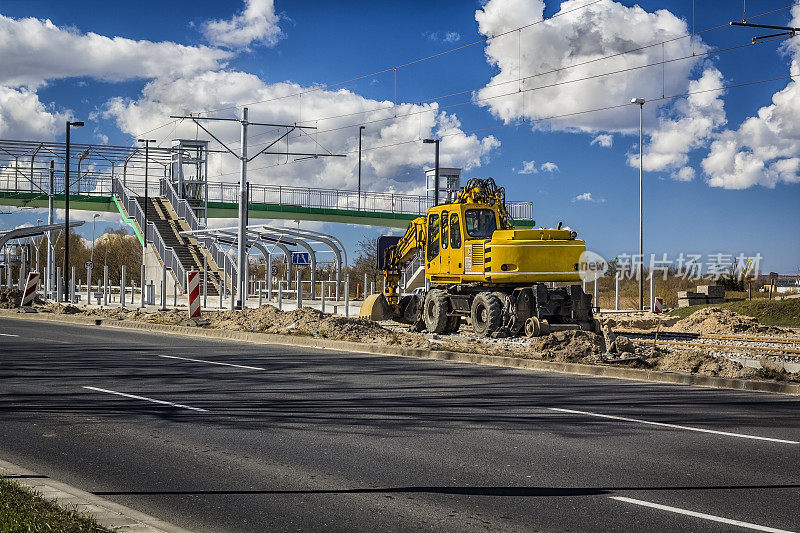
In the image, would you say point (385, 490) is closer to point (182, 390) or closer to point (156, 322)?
point (182, 390)

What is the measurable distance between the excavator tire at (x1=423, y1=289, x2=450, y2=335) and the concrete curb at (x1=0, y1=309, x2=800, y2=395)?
159 inches

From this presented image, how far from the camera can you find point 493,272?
24.2 metres

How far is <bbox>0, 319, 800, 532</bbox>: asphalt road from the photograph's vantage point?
6.95 meters

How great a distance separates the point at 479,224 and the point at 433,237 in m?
1.86

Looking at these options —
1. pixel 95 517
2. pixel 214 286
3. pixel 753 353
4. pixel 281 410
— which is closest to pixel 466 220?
pixel 753 353

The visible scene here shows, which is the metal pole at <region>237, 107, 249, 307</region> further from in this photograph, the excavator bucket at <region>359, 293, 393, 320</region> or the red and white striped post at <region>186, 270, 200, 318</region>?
the excavator bucket at <region>359, 293, 393, 320</region>

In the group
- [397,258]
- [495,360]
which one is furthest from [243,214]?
[495,360]

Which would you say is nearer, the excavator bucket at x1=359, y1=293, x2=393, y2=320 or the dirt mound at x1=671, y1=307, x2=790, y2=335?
the dirt mound at x1=671, y1=307, x2=790, y2=335

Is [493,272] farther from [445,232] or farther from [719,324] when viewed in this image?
[719,324]

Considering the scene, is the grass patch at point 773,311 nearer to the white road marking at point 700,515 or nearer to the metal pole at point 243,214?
the metal pole at point 243,214

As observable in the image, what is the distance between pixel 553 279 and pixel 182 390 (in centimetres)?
1297

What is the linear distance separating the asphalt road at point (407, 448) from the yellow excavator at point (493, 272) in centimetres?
765

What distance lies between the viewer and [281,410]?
11812mm

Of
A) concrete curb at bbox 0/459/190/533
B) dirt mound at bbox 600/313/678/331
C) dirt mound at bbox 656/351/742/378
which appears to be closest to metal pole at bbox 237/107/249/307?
dirt mound at bbox 600/313/678/331
